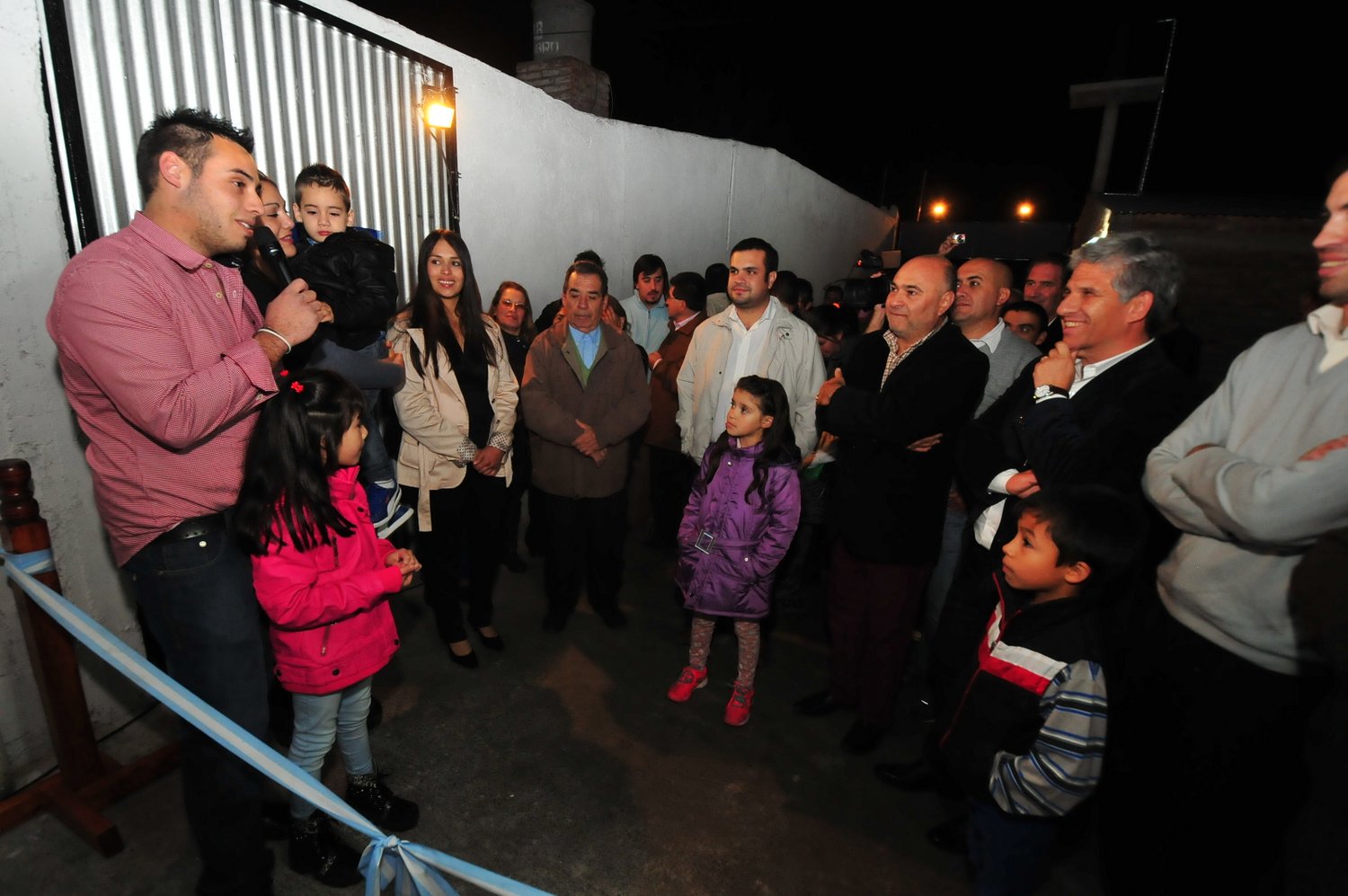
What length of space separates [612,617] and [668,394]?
5.34ft

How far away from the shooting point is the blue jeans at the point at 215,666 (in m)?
1.78

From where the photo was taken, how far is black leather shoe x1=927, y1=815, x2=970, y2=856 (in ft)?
7.86

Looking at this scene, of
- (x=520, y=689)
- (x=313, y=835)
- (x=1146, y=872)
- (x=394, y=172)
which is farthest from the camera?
(x=394, y=172)

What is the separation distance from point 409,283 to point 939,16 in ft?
38.1

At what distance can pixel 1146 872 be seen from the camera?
6.70ft

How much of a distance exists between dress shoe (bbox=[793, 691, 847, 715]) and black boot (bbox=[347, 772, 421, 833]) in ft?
5.73

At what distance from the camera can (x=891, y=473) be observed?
2680 mm

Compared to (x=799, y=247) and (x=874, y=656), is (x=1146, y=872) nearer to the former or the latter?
(x=874, y=656)

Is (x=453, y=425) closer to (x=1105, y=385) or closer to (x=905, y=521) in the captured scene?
(x=905, y=521)

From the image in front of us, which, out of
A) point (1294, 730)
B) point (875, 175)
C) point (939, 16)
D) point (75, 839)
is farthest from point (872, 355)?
point (875, 175)

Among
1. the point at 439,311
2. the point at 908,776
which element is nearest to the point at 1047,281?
the point at 908,776

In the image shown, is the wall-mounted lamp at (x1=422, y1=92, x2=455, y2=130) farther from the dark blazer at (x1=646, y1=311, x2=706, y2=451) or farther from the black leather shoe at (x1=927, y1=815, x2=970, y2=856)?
the black leather shoe at (x1=927, y1=815, x2=970, y2=856)

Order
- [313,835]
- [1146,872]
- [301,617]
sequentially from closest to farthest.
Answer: [301,617] < [1146,872] < [313,835]

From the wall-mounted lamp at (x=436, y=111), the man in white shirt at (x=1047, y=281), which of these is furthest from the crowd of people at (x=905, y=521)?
the man in white shirt at (x=1047, y=281)
